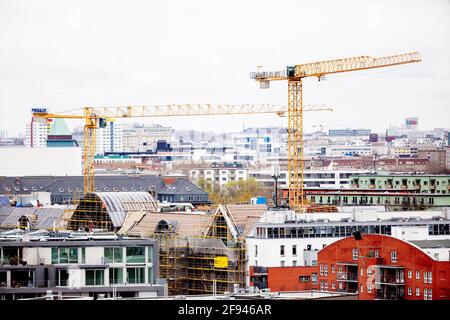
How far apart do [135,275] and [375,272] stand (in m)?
2.73

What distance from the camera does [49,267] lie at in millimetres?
8133

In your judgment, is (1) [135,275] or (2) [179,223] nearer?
(1) [135,275]

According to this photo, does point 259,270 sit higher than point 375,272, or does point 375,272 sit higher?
point 375,272

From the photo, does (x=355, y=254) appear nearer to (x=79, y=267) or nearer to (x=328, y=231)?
(x=328, y=231)

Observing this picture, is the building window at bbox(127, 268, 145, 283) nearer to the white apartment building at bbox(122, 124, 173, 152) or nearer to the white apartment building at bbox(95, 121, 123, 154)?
the white apartment building at bbox(95, 121, 123, 154)

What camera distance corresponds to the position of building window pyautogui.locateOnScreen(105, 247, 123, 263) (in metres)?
8.48

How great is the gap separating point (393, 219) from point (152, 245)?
609cm

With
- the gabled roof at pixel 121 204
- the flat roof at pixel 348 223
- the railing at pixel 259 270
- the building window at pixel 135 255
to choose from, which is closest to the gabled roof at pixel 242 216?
the flat roof at pixel 348 223

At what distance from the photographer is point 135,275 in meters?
8.45

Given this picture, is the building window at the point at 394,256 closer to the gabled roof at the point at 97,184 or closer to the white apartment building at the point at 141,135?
the gabled roof at the point at 97,184

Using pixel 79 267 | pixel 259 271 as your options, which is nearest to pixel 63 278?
pixel 79 267

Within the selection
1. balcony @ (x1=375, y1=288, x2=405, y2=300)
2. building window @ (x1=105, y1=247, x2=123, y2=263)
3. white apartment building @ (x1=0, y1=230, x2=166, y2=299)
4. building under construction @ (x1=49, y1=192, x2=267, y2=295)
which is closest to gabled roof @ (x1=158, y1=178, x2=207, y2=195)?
building under construction @ (x1=49, y1=192, x2=267, y2=295)

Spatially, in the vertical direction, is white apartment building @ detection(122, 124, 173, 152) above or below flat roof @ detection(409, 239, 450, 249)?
above

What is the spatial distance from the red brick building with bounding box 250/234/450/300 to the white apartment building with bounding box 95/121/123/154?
4994cm
